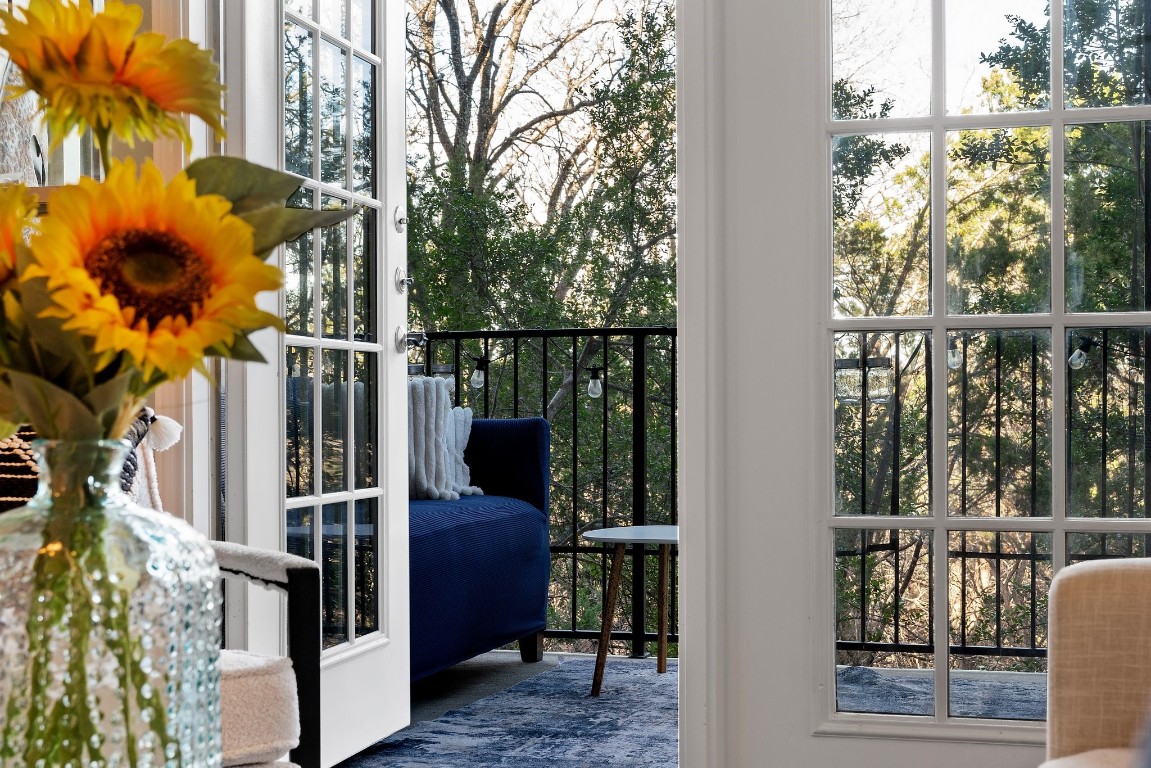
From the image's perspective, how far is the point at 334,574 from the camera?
277 centimetres

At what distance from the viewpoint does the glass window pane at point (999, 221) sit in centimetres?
215

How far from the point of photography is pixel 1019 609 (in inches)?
85.6

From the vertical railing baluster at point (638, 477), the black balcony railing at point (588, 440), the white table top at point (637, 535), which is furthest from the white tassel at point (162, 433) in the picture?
the black balcony railing at point (588, 440)

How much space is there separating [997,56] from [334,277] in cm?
146

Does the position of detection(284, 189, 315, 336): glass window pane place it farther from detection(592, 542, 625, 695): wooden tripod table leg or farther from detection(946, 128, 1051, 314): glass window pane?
detection(592, 542, 625, 695): wooden tripod table leg

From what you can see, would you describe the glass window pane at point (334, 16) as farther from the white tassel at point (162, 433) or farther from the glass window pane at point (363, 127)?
the white tassel at point (162, 433)

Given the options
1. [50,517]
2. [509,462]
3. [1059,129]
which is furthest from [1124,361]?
[509,462]

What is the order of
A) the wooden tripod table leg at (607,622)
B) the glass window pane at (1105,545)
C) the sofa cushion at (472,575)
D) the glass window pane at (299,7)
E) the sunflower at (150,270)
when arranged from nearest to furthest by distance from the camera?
the sunflower at (150,270), the glass window pane at (1105,545), the glass window pane at (299,7), the sofa cushion at (472,575), the wooden tripod table leg at (607,622)

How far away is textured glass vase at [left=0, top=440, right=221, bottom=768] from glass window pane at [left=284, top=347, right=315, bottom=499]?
6.61 ft

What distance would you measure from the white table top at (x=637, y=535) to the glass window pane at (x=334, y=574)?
44.3 inches

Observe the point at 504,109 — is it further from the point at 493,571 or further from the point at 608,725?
the point at 608,725

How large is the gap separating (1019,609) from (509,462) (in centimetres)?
235

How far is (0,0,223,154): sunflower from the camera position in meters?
0.58

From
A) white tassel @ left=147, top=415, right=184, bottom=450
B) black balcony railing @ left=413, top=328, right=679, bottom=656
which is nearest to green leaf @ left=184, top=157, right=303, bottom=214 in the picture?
white tassel @ left=147, top=415, right=184, bottom=450
